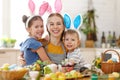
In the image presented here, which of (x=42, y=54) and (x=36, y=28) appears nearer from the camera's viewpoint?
(x=42, y=54)

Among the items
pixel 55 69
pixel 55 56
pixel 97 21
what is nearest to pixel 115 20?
pixel 97 21

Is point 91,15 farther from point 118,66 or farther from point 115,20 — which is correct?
point 118,66

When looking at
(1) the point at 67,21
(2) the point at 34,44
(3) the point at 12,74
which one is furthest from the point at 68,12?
(3) the point at 12,74

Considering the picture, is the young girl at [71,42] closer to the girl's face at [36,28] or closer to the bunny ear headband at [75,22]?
the bunny ear headband at [75,22]

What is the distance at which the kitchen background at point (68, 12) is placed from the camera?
16.0ft

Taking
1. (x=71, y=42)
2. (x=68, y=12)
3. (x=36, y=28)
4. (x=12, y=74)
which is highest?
(x=68, y=12)

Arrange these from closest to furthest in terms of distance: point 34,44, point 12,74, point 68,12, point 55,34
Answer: point 12,74, point 34,44, point 55,34, point 68,12

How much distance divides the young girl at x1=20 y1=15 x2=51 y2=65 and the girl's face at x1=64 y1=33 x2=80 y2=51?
0.24m

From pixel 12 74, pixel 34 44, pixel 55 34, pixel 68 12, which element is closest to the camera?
pixel 12 74

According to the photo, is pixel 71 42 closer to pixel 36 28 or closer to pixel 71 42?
pixel 71 42

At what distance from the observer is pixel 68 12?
5.10m

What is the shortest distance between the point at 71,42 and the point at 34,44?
0.35 metres

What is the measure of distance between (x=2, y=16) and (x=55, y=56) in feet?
9.01

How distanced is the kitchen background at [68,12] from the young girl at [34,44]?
225 centimetres
